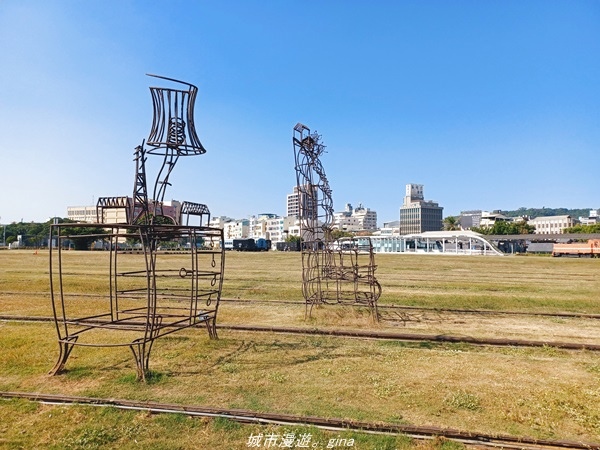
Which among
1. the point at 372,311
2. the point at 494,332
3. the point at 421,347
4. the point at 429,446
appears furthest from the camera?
the point at 372,311

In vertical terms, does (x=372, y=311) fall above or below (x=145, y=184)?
below

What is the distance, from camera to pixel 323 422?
464cm

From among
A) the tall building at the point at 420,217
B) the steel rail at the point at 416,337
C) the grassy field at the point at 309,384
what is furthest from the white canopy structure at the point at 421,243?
the tall building at the point at 420,217

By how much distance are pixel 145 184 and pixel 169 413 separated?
331 centimetres

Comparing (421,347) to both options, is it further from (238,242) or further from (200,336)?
(238,242)


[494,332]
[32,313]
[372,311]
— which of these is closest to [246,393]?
[372,311]

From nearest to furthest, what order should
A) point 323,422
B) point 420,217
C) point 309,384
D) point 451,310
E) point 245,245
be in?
point 323,422
point 309,384
point 451,310
point 245,245
point 420,217

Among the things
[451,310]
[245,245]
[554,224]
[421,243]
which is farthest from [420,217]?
[451,310]

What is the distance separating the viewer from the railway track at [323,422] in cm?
431

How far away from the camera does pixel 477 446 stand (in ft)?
14.0

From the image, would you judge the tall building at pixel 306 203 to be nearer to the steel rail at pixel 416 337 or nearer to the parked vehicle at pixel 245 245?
the steel rail at pixel 416 337

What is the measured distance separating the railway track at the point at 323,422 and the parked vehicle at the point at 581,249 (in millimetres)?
67535

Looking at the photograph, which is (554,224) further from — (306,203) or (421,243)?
(306,203)

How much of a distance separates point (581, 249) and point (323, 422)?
69.9 meters
